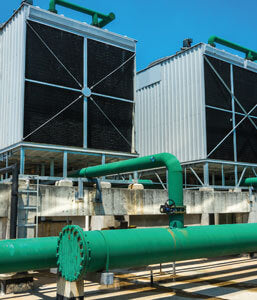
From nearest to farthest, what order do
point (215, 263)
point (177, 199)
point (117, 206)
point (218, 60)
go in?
point (177, 199), point (117, 206), point (215, 263), point (218, 60)

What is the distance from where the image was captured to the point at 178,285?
53.7 ft

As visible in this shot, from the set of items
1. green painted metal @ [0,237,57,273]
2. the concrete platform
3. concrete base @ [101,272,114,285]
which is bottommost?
the concrete platform

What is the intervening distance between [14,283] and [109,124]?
12.0 m

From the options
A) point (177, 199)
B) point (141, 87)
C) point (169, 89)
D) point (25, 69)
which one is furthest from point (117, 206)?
point (141, 87)

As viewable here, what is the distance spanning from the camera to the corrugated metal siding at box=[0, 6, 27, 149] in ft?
72.0

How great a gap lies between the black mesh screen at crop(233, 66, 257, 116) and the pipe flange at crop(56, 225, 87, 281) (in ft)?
74.8

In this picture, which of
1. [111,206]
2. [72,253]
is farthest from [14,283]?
[111,206]

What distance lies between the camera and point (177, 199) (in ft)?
48.9

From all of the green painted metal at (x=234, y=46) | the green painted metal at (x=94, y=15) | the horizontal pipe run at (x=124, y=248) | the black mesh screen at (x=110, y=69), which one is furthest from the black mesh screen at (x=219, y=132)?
the horizontal pipe run at (x=124, y=248)

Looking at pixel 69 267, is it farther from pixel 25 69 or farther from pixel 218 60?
pixel 218 60

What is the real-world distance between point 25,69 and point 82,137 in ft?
16.6

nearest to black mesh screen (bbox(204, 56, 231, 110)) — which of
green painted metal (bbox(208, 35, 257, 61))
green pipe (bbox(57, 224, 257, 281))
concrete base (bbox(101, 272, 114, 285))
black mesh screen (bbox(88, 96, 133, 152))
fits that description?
green painted metal (bbox(208, 35, 257, 61))

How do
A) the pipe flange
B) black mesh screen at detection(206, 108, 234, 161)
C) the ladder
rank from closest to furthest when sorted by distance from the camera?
the pipe flange, the ladder, black mesh screen at detection(206, 108, 234, 161)

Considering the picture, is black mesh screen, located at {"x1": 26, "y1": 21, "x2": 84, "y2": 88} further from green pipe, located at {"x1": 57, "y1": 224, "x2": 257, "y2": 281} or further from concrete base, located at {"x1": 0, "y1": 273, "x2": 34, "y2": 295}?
green pipe, located at {"x1": 57, "y1": 224, "x2": 257, "y2": 281}
